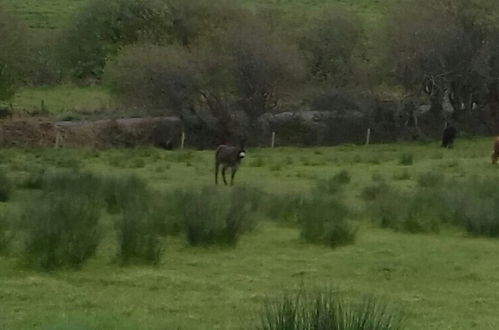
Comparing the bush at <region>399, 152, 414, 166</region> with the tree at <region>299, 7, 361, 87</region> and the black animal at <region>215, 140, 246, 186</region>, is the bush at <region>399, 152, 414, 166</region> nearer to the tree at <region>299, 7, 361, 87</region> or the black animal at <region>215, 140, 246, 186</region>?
the black animal at <region>215, 140, 246, 186</region>

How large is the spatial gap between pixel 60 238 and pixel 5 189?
873cm

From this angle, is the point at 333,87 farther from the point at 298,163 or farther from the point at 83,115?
the point at 298,163

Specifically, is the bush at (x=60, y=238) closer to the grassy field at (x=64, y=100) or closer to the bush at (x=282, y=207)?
the bush at (x=282, y=207)

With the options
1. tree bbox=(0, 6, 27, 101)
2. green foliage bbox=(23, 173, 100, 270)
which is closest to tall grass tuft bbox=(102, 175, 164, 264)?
green foliage bbox=(23, 173, 100, 270)

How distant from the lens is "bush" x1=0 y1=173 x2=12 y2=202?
21.5 m

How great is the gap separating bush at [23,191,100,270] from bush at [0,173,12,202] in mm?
7492

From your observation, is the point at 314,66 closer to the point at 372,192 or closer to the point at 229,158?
the point at 229,158

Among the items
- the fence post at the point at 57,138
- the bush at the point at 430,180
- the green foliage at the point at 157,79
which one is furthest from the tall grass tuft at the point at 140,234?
the green foliage at the point at 157,79

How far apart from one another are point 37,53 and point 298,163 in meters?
28.3

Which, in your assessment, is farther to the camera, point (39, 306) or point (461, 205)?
point (461, 205)

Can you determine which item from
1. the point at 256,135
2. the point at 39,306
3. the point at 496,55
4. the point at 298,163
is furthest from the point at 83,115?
the point at 39,306

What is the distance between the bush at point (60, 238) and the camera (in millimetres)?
13383

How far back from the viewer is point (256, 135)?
45.3m

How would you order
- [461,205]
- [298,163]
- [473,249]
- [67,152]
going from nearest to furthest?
1. [473,249]
2. [461,205]
3. [298,163]
4. [67,152]
